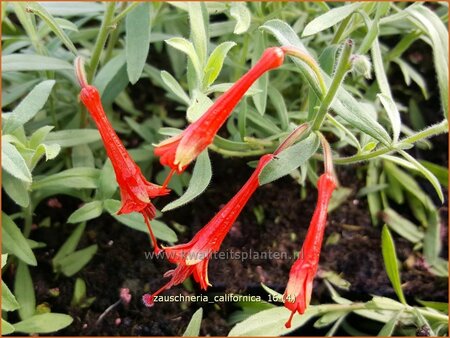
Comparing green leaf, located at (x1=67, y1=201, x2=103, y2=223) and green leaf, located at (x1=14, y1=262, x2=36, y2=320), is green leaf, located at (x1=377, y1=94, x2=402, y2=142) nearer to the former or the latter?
green leaf, located at (x1=67, y1=201, x2=103, y2=223)

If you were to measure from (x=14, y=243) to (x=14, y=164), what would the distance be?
0.28 m

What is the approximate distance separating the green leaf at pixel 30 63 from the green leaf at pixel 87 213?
0.26 m

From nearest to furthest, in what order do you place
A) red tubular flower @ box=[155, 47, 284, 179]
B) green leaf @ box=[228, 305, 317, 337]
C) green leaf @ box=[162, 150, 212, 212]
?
red tubular flower @ box=[155, 47, 284, 179]
green leaf @ box=[162, 150, 212, 212]
green leaf @ box=[228, 305, 317, 337]

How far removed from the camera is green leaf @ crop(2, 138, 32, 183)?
93 cm

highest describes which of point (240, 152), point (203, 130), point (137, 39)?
point (137, 39)

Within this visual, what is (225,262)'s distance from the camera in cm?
136

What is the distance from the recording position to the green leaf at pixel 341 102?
0.99 metres

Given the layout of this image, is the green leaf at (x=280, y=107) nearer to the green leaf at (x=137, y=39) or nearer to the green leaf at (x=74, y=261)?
the green leaf at (x=137, y=39)

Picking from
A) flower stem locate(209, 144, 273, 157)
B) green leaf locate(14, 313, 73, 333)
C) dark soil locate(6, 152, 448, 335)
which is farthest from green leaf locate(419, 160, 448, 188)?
green leaf locate(14, 313, 73, 333)

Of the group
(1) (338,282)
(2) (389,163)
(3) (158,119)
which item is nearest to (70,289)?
(3) (158,119)

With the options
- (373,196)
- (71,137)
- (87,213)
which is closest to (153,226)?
(87,213)

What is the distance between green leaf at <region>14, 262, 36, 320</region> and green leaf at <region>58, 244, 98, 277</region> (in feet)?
0.24

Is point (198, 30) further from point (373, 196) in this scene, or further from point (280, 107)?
point (373, 196)

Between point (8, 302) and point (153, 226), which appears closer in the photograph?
point (8, 302)
